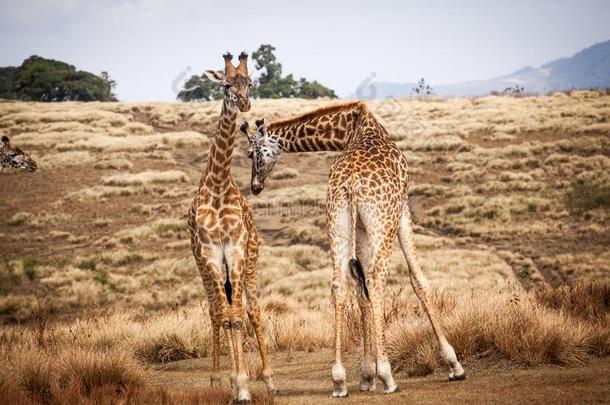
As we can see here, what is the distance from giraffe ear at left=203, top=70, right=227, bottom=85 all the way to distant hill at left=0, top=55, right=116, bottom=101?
8706 centimetres

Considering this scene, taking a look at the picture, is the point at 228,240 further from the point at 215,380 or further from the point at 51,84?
the point at 51,84

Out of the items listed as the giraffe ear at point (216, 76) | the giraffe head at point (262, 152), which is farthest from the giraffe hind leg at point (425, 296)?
the giraffe head at point (262, 152)

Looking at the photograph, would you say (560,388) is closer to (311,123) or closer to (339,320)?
(339,320)

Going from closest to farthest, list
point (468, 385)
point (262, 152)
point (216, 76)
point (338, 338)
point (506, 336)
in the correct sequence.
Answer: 1. point (338, 338)
2. point (468, 385)
3. point (216, 76)
4. point (506, 336)
5. point (262, 152)

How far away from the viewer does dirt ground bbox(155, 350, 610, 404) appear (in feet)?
23.2

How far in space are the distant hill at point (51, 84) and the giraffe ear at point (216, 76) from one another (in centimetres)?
8706

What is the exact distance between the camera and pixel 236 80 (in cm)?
835

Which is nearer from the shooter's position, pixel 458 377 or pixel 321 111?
pixel 458 377

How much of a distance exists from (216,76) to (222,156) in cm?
101

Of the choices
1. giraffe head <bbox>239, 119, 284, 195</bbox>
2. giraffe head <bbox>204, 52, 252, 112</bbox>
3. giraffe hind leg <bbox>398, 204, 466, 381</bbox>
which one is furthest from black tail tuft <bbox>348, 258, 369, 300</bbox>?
giraffe head <bbox>239, 119, 284, 195</bbox>

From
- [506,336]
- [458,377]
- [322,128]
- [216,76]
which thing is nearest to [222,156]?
[216,76]

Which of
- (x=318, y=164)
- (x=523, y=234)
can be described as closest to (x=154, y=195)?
(x=318, y=164)

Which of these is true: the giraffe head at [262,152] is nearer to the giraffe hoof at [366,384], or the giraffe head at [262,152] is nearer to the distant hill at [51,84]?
the giraffe hoof at [366,384]

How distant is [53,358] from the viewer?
9633 millimetres
